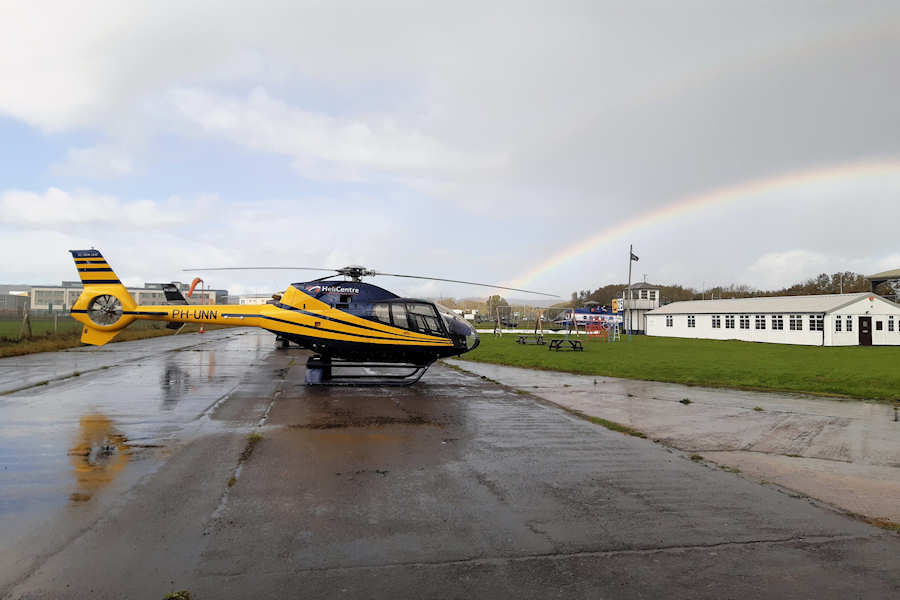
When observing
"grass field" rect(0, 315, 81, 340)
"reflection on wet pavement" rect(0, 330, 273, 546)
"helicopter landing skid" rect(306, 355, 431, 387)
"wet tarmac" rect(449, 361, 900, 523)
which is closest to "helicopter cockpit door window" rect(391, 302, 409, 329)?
"helicopter landing skid" rect(306, 355, 431, 387)

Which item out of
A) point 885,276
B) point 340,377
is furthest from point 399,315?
point 885,276

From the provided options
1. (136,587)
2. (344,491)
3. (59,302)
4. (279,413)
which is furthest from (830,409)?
(59,302)

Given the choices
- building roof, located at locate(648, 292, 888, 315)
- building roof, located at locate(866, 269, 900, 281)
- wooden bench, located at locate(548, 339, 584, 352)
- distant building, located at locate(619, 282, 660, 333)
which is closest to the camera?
wooden bench, located at locate(548, 339, 584, 352)

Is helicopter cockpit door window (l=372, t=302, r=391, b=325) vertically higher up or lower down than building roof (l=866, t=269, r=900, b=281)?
lower down

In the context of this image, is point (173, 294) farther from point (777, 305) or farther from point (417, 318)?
point (777, 305)

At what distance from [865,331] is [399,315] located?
1680 inches

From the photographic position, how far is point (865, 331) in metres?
41.3

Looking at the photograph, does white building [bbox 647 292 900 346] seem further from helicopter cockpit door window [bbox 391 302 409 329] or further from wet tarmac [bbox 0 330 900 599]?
wet tarmac [bbox 0 330 900 599]

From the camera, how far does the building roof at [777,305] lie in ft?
136

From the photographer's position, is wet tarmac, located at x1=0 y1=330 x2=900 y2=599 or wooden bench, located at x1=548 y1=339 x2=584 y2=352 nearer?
wet tarmac, located at x1=0 y1=330 x2=900 y2=599

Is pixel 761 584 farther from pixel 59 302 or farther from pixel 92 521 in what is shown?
pixel 59 302

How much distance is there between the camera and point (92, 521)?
511cm

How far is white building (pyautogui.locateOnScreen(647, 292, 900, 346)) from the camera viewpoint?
1604 inches

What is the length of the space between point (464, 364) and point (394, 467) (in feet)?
56.7
